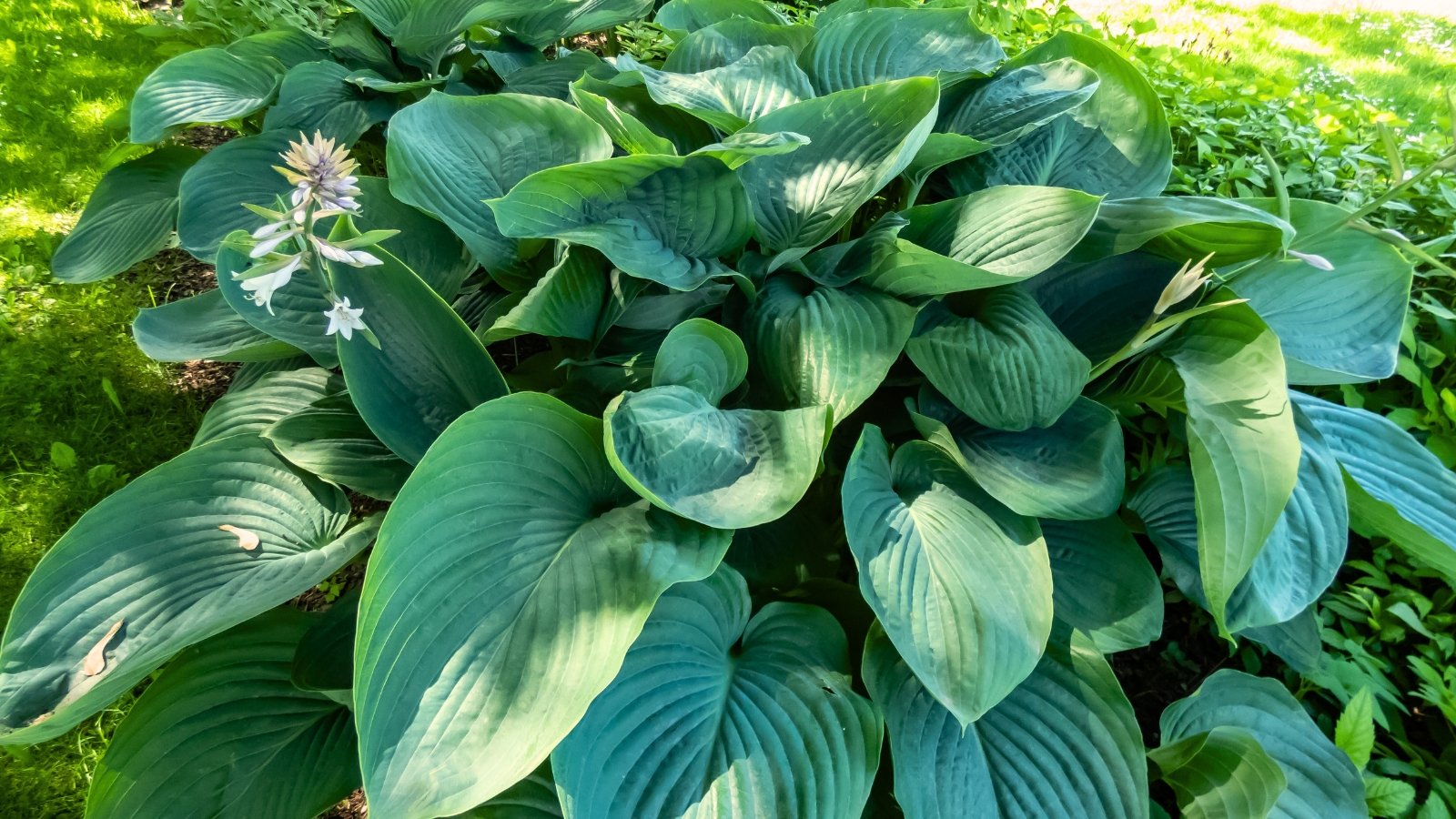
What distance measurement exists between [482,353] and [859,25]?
1.15m

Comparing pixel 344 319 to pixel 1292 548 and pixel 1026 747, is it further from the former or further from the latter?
pixel 1292 548

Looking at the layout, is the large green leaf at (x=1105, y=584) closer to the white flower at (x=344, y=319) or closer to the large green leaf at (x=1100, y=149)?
the large green leaf at (x=1100, y=149)

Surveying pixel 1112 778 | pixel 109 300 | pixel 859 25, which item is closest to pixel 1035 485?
pixel 1112 778

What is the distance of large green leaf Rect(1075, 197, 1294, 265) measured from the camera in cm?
127

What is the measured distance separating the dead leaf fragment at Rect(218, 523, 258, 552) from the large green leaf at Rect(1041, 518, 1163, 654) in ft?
4.08

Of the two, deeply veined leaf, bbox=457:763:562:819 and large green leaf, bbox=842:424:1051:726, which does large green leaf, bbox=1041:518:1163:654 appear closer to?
large green leaf, bbox=842:424:1051:726

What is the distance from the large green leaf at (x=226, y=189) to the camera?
5.73ft

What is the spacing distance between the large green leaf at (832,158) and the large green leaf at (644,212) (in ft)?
0.26

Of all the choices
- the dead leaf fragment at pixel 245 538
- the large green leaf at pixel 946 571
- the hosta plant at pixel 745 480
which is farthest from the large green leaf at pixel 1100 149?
the dead leaf fragment at pixel 245 538

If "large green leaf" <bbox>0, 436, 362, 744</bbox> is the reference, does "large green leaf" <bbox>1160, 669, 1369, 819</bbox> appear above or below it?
below

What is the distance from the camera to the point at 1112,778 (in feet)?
3.60

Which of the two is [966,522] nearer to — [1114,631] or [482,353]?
[1114,631]

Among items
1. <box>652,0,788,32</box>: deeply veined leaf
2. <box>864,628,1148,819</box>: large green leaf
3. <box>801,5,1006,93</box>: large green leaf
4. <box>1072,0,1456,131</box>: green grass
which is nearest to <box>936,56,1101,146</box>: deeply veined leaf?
<box>801,5,1006,93</box>: large green leaf

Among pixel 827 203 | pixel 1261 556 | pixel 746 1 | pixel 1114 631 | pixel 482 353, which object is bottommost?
pixel 1114 631
